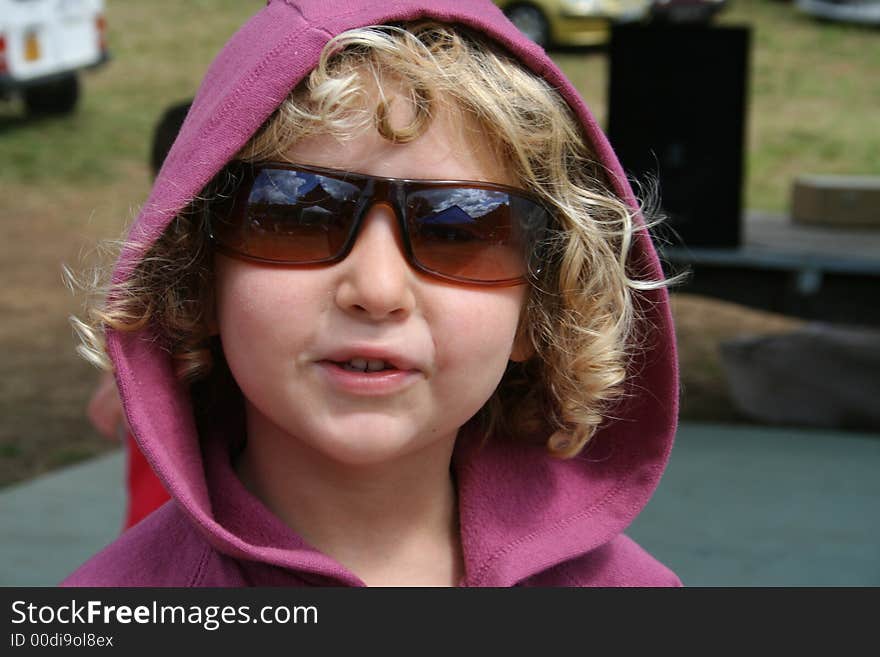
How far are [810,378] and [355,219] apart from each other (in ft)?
15.0

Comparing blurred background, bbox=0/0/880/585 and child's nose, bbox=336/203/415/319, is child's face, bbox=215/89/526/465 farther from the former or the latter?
blurred background, bbox=0/0/880/585

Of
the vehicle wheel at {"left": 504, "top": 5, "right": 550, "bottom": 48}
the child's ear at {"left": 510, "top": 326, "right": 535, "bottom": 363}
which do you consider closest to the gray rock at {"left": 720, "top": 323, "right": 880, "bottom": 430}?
the child's ear at {"left": 510, "top": 326, "right": 535, "bottom": 363}

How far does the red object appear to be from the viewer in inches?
101

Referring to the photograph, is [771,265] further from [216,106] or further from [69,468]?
[216,106]

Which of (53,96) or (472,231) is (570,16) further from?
(472,231)

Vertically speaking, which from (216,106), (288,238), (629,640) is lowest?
(629,640)

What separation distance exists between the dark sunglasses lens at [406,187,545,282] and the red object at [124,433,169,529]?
1323mm

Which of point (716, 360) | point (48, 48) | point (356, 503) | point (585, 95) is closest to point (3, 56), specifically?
point (48, 48)

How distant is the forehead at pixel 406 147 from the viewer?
4.47ft

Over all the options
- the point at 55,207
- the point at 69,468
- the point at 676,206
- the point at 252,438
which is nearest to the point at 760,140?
the point at 55,207

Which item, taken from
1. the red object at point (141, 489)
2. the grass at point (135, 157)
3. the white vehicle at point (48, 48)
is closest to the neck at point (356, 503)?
the grass at point (135, 157)

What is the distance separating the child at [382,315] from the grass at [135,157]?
0.90m

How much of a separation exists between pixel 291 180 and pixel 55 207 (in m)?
9.50

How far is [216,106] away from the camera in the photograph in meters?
1.40
